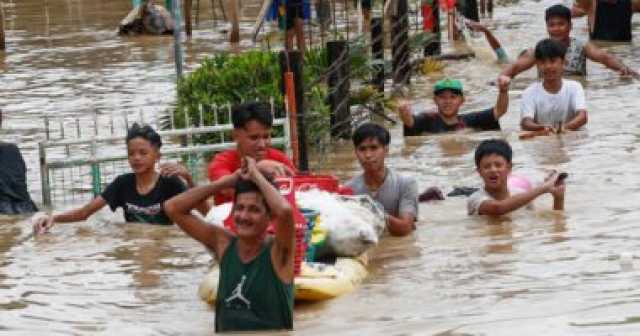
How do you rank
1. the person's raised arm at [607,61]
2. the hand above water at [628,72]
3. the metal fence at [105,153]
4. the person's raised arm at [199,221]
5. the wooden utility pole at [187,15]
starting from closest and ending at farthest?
the person's raised arm at [199,221], the metal fence at [105,153], the person's raised arm at [607,61], the hand above water at [628,72], the wooden utility pole at [187,15]

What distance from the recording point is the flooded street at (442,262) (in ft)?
27.0

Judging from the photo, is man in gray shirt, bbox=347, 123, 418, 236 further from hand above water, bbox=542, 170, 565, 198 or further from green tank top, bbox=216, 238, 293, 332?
green tank top, bbox=216, 238, 293, 332

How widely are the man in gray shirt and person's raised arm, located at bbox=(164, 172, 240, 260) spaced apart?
221 cm

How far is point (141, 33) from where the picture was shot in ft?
85.0

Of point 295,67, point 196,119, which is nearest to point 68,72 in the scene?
point 196,119

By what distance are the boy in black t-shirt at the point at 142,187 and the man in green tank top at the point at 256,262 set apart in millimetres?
2402

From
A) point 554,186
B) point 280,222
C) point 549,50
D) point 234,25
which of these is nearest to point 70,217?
point 554,186

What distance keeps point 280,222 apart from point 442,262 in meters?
2.16

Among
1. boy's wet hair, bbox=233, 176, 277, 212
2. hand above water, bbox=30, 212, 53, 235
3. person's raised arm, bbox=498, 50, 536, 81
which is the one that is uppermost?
boy's wet hair, bbox=233, 176, 277, 212

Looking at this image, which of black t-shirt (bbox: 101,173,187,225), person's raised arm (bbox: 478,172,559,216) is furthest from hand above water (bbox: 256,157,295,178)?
person's raised arm (bbox: 478,172,559,216)

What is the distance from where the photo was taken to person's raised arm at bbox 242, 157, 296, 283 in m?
7.72

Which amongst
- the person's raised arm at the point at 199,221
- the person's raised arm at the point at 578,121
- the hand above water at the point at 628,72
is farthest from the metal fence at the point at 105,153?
the hand above water at the point at 628,72

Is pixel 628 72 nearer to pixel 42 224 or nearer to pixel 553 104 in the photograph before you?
pixel 553 104

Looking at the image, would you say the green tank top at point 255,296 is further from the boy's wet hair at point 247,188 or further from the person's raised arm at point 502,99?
the person's raised arm at point 502,99
